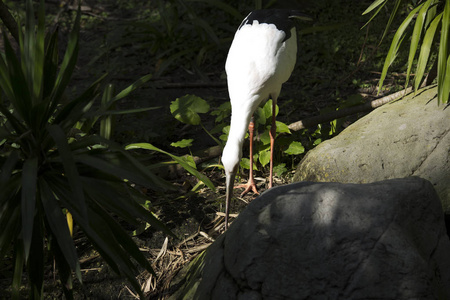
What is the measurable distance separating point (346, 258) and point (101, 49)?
5048 millimetres

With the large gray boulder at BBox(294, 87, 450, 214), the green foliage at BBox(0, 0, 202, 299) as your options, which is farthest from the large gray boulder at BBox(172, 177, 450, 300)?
the large gray boulder at BBox(294, 87, 450, 214)

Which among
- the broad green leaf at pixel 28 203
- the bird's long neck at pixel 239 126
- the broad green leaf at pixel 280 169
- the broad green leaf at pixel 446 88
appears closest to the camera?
the broad green leaf at pixel 28 203

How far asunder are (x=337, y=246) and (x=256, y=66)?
6.34 feet

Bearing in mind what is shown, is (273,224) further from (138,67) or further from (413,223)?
(138,67)

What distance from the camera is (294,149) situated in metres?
4.07

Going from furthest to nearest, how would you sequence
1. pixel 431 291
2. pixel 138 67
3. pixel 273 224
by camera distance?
pixel 138 67 < pixel 273 224 < pixel 431 291

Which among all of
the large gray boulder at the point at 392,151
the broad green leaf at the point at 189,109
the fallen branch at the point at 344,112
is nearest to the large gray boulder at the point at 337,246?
the large gray boulder at the point at 392,151

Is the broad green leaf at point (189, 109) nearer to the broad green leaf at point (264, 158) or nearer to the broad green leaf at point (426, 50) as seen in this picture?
the broad green leaf at point (264, 158)

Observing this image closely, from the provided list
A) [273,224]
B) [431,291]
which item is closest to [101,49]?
[273,224]

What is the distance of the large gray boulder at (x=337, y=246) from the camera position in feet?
6.97

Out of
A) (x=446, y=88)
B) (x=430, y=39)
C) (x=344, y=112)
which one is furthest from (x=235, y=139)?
(x=430, y=39)

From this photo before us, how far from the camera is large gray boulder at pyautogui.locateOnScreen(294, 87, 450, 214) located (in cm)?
322

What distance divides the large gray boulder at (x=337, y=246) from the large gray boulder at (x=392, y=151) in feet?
2.55

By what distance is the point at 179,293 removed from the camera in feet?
9.51
